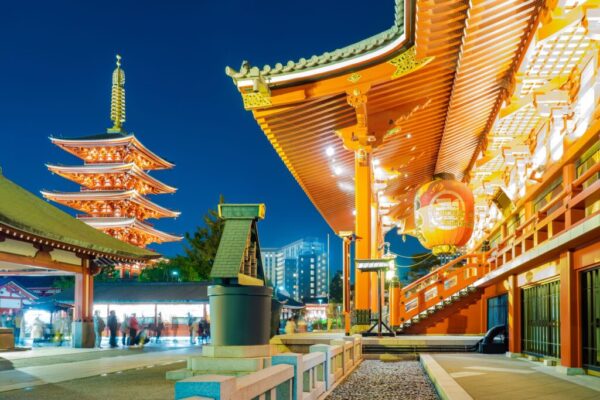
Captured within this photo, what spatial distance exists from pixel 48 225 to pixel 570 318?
14802 mm

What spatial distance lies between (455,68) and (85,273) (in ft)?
50.4

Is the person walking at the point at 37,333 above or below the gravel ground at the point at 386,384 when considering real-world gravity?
below

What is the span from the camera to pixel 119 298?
3866 cm

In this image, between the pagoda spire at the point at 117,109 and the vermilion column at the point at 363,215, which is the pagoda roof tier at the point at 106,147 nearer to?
the pagoda spire at the point at 117,109

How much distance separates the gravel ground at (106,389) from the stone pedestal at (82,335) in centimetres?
1094

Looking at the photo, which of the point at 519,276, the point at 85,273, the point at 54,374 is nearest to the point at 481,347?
the point at 519,276

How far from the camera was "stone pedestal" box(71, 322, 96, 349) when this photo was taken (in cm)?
2309

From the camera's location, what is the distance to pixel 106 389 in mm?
10539

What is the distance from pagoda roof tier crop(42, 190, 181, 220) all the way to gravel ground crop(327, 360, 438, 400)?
117 ft

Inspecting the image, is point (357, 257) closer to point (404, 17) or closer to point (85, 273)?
point (404, 17)

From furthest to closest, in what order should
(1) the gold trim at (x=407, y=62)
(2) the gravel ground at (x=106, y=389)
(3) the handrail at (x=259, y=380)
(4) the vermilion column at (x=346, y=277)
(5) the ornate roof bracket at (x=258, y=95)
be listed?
(4) the vermilion column at (x=346, y=277) → (5) the ornate roof bracket at (x=258, y=95) → (1) the gold trim at (x=407, y=62) → (2) the gravel ground at (x=106, y=389) → (3) the handrail at (x=259, y=380)

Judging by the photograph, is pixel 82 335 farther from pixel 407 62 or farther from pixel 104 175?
pixel 104 175

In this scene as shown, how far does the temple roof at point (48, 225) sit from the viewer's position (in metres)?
17.2

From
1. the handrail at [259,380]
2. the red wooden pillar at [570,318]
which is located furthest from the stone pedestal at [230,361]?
the red wooden pillar at [570,318]
